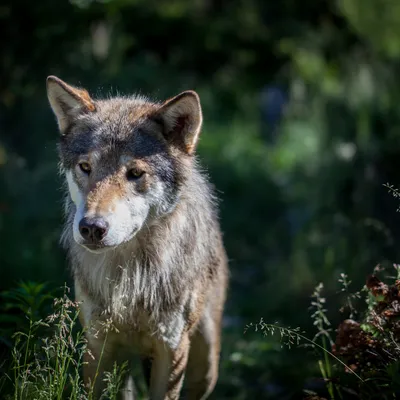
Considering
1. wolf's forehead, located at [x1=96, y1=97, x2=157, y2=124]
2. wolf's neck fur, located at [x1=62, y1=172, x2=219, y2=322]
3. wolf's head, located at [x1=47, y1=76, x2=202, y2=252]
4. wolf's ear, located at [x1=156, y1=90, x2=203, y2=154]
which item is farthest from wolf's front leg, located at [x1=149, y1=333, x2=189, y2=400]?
wolf's forehead, located at [x1=96, y1=97, x2=157, y2=124]

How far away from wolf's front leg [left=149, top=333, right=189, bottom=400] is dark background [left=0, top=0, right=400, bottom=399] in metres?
0.97

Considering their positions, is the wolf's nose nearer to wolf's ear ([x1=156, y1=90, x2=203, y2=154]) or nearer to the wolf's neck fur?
Result: the wolf's neck fur

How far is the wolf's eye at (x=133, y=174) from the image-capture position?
4.32 metres

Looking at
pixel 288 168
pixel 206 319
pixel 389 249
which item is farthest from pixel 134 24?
pixel 206 319

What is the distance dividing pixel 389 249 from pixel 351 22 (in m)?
7.70

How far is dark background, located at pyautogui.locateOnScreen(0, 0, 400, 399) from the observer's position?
7051mm

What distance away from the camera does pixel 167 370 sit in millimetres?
4582

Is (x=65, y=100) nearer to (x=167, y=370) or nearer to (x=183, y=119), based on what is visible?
(x=183, y=119)

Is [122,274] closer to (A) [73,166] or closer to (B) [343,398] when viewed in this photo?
(A) [73,166]

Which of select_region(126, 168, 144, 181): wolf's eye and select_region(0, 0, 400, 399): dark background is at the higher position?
select_region(0, 0, 400, 399): dark background

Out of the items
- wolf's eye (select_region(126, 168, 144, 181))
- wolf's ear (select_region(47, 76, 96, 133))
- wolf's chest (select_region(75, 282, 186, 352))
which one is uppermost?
wolf's ear (select_region(47, 76, 96, 133))

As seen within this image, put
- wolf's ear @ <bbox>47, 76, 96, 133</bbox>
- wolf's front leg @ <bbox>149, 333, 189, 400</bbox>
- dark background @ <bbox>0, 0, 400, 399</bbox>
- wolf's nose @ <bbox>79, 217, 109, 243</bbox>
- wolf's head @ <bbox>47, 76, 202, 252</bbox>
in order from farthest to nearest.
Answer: dark background @ <bbox>0, 0, 400, 399</bbox>, wolf's ear @ <bbox>47, 76, 96, 133</bbox>, wolf's front leg @ <bbox>149, 333, 189, 400</bbox>, wolf's head @ <bbox>47, 76, 202, 252</bbox>, wolf's nose @ <bbox>79, 217, 109, 243</bbox>

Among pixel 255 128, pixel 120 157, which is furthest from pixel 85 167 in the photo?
pixel 255 128

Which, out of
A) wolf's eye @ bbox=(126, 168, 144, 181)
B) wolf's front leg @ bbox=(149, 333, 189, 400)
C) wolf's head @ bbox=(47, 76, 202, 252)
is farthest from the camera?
wolf's front leg @ bbox=(149, 333, 189, 400)
